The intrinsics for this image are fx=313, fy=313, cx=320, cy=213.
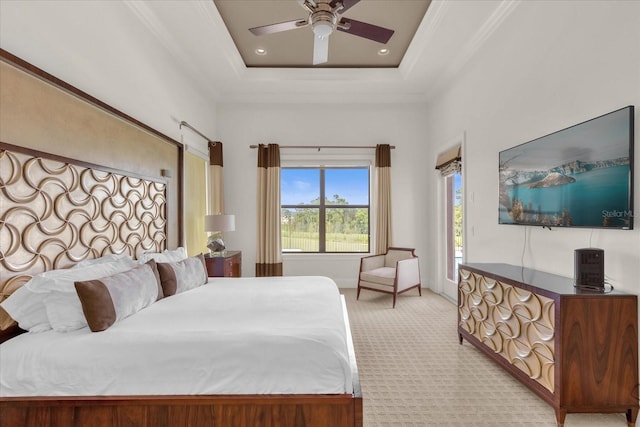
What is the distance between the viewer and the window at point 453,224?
4543 millimetres

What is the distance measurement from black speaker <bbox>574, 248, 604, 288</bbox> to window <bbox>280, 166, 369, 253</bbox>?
3.63 metres

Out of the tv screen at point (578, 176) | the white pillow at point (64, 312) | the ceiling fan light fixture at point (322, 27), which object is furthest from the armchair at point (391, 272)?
the white pillow at point (64, 312)

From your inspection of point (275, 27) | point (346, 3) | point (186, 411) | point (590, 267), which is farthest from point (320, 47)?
point (186, 411)

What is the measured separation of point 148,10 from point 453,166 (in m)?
3.94

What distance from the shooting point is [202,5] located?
9.93ft

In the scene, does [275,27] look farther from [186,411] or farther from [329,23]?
[186,411]

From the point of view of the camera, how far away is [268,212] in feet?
16.7

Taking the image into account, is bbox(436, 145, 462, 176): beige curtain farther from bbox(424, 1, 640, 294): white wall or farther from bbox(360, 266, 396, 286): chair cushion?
bbox(360, 266, 396, 286): chair cushion

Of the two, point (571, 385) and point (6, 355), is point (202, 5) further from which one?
point (571, 385)

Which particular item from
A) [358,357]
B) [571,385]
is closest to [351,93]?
[358,357]

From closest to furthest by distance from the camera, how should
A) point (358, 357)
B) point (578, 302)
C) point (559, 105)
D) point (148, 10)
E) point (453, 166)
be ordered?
point (578, 302) < point (559, 105) < point (358, 357) < point (148, 10) < point (453, 166)

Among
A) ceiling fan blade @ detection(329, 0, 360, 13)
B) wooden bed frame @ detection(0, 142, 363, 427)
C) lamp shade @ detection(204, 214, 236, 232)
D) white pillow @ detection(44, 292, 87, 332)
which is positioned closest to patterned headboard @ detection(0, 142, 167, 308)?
white pillow @ detection(44, 292, 87, 332)

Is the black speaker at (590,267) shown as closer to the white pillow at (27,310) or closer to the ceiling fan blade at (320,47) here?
the ceiling fan blade at (320,47)

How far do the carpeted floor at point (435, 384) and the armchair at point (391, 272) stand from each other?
0.72m
